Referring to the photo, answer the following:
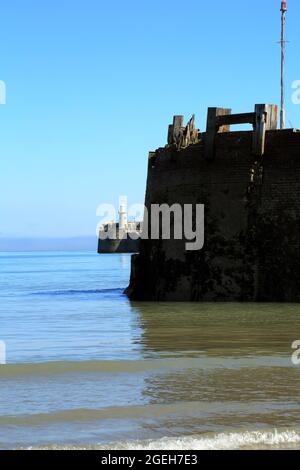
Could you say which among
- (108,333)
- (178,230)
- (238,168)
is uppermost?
(238,168)

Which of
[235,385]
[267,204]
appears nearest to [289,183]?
[267,204]

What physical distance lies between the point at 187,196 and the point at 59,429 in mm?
10871

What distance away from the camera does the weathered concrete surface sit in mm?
15438

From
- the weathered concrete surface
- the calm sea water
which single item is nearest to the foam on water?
the calm sea water

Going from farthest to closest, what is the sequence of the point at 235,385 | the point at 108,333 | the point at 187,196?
the point at 187,196 → the point at 108,333 → the point at 235,385

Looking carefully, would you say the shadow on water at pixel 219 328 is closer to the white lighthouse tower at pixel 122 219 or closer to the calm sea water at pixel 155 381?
the calm sea water at pixel 155 381

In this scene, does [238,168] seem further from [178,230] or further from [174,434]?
[174,434]

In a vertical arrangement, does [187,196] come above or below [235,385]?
above

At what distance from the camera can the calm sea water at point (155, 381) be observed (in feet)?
20.0

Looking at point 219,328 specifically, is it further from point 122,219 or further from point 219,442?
point 122,219

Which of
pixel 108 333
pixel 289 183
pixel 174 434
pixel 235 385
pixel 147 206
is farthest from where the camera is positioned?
pixel 147 206

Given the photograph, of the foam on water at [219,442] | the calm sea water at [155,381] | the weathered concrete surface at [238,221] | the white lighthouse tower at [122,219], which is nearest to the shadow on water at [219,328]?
the calm sea water at [155,381]

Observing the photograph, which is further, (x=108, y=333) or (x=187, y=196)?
(x=187, y=196)
